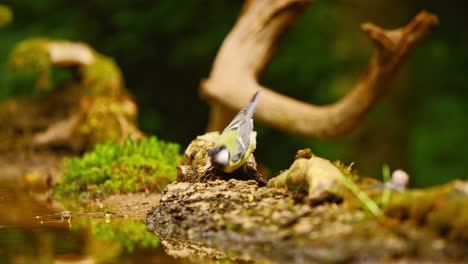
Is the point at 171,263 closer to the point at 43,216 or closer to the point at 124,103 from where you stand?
the point at 43,216

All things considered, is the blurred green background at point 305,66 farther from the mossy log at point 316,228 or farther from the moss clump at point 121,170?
the mossy log at point 316,228

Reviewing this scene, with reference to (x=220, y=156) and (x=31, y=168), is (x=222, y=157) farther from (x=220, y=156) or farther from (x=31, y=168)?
(x=31, y=168)

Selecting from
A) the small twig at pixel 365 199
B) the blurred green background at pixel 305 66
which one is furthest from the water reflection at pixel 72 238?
the blurred green background at pixel 305 66

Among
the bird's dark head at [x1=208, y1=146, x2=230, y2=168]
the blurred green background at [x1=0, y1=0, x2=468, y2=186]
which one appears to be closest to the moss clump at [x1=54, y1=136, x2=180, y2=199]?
the bird's dark head at [x1=208, y1=146, x2=230, y2=168]

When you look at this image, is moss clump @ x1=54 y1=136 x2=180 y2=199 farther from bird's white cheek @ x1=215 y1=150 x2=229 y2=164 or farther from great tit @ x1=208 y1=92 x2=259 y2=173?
bird's white cheek @ x1=215 y1=150 x2=229 y2=164

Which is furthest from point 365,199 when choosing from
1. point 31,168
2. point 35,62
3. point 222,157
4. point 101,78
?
point 35,62
